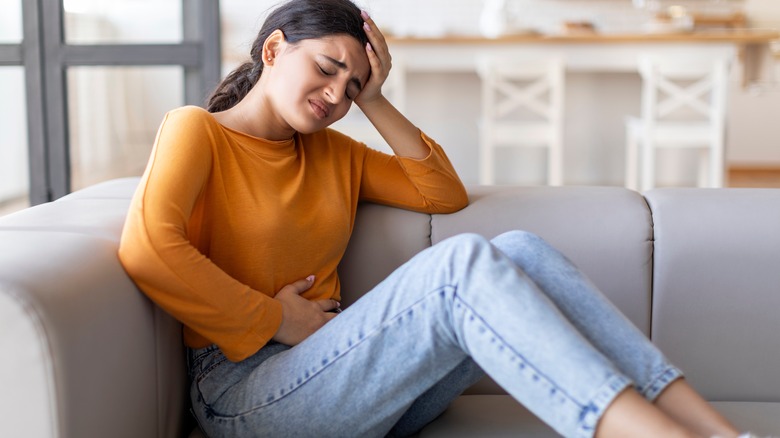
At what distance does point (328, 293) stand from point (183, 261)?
34 cm

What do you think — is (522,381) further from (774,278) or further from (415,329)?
(774,278)

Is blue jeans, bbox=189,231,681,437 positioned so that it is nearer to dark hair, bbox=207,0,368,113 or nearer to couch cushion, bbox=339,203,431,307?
couch cushion, bbox=339,203,431,307

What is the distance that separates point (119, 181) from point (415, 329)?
91 centimetres

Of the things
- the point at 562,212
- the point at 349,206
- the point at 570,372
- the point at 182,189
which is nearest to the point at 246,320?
the point at 182,189

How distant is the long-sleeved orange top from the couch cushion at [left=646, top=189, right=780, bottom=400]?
0.39 metres

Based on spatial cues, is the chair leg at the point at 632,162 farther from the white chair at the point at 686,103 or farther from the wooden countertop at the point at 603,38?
the wooden countertop at the point at 603,38

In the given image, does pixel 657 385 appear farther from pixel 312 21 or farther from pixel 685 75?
pixel 685 75

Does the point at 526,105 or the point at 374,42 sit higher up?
the point at 374,42

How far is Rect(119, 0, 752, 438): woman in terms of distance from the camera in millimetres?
1185

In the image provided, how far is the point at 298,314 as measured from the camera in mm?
1446

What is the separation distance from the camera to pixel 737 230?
1.64 m

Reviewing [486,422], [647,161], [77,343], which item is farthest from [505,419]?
[647,161]

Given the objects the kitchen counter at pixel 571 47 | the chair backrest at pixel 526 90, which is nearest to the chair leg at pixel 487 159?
the chair backrest at pixel 526 90

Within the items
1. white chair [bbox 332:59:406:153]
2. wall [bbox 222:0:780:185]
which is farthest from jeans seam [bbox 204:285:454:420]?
wall [bbox 222:0:780:185]
